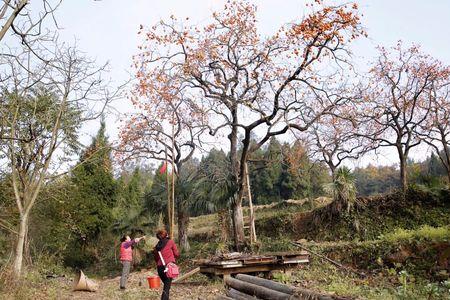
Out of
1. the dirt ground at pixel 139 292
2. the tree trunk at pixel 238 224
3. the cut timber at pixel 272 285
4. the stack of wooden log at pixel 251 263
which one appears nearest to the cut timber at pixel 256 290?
the cut timber at pixel 272 285

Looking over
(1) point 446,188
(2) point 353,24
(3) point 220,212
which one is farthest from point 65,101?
(1) point 446,188

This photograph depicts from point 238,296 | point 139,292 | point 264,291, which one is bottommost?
point 139,292

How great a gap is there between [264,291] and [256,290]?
40 cm

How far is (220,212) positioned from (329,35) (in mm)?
9118

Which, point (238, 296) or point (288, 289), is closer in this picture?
point (288, 289)

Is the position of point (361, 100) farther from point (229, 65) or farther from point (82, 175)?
point (82, 175)

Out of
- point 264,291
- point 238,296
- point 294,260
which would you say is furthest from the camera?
point 294,260

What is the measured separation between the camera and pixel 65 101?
45.4 ft

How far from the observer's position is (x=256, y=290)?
7.75m

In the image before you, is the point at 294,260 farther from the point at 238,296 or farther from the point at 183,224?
the point at 183,224

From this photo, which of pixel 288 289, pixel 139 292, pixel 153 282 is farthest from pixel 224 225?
pixel 288 289

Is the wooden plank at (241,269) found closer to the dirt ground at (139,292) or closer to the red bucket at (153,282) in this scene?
the dirt ground at (139,292)

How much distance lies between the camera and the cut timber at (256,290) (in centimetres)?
683

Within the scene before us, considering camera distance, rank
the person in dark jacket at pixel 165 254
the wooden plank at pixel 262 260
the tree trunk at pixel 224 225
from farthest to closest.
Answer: the tree trunk at pixel 224 225
the wooden plank at pixel 262 260
the person in dark jacket at pixel 165 254
